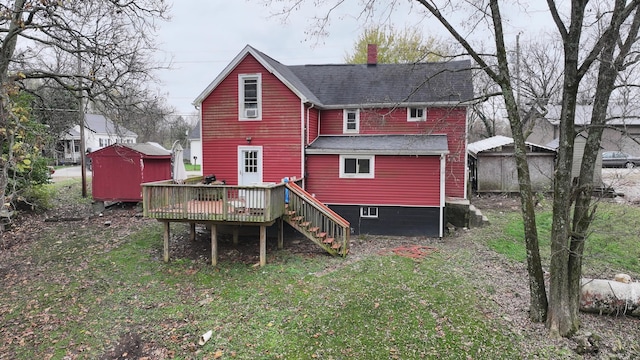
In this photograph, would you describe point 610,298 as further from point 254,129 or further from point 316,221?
point 254,129

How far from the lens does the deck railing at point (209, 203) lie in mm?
10883

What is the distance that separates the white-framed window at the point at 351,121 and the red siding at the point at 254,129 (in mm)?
3230

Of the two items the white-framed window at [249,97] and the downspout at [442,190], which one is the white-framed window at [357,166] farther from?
the white-framed window at [249,97]

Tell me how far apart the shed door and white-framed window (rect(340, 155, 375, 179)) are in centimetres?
319

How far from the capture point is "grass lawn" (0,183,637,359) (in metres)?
7.26

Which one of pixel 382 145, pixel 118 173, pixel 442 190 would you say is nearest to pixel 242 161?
pixel 382 145

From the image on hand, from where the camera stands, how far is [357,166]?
48.4 ft

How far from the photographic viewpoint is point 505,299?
28.5 feet

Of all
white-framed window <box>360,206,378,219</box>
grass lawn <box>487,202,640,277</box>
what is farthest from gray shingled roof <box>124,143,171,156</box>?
grass lawn <box>487,202,640,277</box>

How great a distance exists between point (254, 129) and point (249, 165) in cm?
140

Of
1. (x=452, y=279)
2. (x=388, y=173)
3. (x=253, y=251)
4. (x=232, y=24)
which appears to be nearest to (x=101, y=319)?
(x=253, y=251)

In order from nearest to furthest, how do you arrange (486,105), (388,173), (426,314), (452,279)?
(426,314) → (452,279) → (388,173) → (486,105)

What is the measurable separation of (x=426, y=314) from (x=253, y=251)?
6316 millimetres

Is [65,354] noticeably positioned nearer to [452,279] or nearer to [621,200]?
[452,279]
